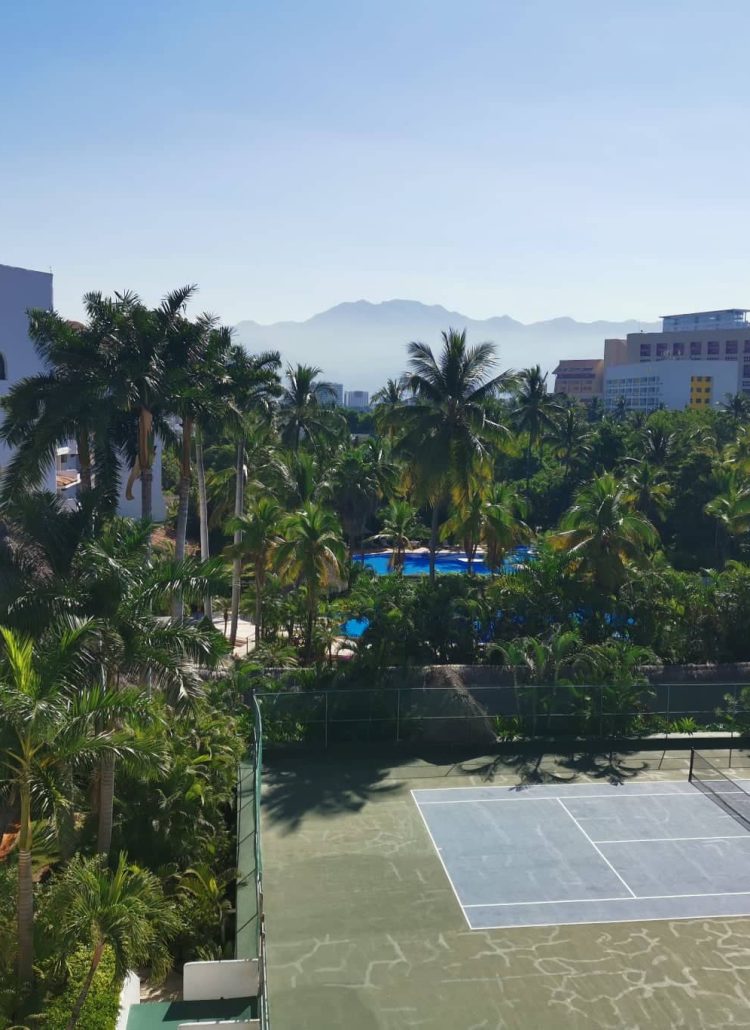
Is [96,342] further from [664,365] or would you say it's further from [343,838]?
[664,365]

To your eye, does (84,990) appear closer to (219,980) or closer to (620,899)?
(219,980)

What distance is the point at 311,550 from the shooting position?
2411 centimetres

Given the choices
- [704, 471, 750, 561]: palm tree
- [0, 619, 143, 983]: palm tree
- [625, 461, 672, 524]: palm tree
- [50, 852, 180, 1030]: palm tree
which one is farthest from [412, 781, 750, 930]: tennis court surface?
[625, 461, 672, 524]: palm tree

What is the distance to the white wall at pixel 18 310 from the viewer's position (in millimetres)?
36500

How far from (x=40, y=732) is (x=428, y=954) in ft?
22.2

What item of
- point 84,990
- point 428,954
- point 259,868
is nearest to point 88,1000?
point 84,990

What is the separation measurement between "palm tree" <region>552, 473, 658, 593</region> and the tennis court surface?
765 centimetres

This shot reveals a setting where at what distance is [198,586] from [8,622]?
8.81 ft

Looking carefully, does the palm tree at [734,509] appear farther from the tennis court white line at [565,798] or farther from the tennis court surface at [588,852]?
the tennis court white line at [565,798]

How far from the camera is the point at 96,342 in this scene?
21.8m

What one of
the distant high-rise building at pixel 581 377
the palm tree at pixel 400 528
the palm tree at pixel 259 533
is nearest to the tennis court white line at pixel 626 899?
the palm tree at pixel 259 533

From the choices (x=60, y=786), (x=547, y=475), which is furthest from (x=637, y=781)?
(x=547, y=475)

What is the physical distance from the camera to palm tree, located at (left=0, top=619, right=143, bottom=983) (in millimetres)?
9867

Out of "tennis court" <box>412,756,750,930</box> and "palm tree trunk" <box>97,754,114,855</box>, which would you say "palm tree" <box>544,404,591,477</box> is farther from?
"palm tree trunk" <box>97,754,114,855</box>
